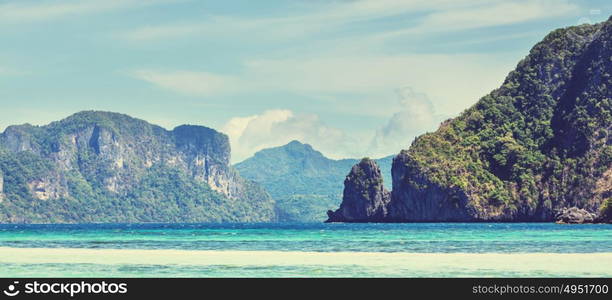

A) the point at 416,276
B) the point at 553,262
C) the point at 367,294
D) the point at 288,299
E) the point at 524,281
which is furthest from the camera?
the point at 553,262

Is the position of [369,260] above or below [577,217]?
above

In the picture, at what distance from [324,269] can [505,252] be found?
2195 centimetres

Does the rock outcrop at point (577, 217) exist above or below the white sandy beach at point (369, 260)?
below

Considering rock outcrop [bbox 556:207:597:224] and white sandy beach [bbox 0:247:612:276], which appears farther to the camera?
rock outcrop [bbox 556:207:597:224]

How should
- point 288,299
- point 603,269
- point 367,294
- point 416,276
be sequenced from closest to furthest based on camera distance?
point 288,299, point 367,294, point 416,276, point 603,269

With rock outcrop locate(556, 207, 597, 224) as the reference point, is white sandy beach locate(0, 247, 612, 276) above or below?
above

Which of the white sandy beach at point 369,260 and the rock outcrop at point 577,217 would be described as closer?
the white sandy beach at point 369,260

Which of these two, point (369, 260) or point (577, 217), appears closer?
point (369, 260)

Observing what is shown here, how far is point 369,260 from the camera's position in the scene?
204ft

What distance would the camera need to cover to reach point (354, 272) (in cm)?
5169

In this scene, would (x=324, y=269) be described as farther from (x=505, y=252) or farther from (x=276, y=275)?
(x=505, y=252)

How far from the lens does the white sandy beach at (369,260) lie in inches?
2112

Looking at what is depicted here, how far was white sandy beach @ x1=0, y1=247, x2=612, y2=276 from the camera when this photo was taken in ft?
176

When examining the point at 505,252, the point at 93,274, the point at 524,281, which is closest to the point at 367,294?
the point at 524,281
